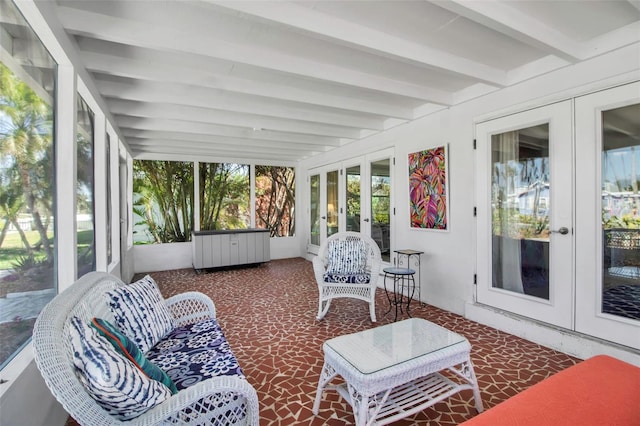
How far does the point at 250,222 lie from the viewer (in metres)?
7.50

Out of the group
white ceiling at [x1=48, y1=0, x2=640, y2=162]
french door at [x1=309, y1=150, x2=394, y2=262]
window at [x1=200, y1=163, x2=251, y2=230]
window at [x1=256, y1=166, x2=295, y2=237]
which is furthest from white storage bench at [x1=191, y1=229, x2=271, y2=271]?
white ceiling at [x1=48, y1=0, x2=640, y2=162]

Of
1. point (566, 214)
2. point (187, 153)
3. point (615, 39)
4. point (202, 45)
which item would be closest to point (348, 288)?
point (566, 214)

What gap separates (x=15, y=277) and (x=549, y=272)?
13.0 feet

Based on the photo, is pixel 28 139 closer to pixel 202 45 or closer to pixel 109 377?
pixel 202 45

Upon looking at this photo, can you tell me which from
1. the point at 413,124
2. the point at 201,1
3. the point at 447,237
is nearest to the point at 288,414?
the point at 201,1

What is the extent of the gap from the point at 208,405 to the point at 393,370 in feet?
3.06

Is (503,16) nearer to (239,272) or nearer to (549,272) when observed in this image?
(549,272)

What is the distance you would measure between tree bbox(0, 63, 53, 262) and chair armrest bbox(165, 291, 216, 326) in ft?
2.74

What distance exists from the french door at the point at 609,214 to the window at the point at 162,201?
6616 mm

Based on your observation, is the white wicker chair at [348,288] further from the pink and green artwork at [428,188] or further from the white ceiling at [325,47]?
the white ceiling at [325,47]

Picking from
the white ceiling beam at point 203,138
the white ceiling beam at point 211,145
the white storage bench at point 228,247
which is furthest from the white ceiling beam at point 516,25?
the white storage bench at point 228,247

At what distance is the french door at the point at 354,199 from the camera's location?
499 centimetres

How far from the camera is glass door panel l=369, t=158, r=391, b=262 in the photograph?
16.2 feet

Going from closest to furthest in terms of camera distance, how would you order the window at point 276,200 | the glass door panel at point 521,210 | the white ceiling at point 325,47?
the white ceiling at point 325,47 → the glass door panel at point 521,210 → the window at point 276,200
